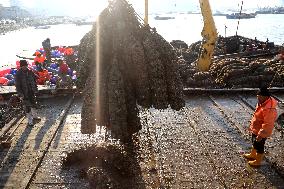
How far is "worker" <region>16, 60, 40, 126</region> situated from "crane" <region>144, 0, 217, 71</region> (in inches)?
422

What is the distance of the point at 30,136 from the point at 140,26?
424 cm

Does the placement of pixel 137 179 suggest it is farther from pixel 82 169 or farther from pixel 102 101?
pixel 102 101

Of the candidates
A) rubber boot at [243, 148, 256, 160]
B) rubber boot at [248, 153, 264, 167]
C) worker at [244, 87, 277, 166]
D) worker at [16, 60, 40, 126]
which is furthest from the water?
rubber boot at [248, 153, 264, 167]

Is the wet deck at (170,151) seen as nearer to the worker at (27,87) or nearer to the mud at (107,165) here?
the mud at (107,165)

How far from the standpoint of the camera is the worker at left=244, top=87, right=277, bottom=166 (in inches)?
270

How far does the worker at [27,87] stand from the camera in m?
9.67

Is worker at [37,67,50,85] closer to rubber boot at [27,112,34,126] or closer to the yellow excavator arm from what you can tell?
rubber boot at [27,112,34,126]

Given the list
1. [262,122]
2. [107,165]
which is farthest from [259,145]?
[107,165]

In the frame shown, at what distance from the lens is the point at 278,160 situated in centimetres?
747

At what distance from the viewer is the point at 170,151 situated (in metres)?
8.00

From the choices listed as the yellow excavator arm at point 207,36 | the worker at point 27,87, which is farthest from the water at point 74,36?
the worker at point 27,87

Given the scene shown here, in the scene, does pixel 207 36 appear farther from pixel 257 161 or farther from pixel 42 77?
pixel 257 161

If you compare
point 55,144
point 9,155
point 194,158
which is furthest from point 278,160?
point 9,155

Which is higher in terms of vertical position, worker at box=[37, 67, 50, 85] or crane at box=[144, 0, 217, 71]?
crane at box=[144, 0, 217, 71]
